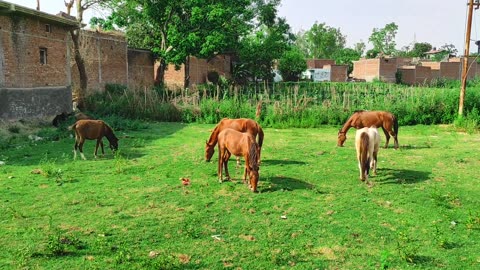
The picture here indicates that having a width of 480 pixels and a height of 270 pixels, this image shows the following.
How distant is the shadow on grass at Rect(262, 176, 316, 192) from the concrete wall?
10.7 m

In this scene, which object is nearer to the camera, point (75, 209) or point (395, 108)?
point (75, 209)

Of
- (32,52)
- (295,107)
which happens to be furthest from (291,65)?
(32,52)

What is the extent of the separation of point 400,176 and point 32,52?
14.3 metres

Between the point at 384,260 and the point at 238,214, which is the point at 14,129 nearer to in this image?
the point at 238,214

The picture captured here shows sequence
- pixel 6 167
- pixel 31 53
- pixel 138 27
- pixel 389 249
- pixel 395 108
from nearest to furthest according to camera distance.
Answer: pixel 389 249
pixel 6 167
pixel 31 53
pixel 395 108
pixel 138 27

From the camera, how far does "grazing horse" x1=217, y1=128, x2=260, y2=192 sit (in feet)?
26.5

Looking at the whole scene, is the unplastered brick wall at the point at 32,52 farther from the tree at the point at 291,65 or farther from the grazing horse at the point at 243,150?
the tree at the point at 291,65

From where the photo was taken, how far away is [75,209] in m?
7.24

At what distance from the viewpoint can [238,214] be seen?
23.3 ft

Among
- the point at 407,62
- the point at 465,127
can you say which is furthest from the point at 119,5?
the point at 407,62

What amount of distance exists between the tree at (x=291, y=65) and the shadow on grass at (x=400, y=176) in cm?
3437

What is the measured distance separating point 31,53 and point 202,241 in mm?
13841

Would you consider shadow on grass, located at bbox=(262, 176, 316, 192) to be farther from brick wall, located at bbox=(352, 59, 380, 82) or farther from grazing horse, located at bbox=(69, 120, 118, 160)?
brick wall, located at bbox=(352, 59, 380, 82)

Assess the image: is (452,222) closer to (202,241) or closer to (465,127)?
(202,241)
